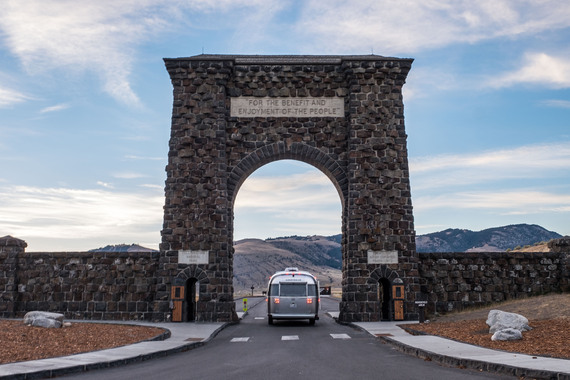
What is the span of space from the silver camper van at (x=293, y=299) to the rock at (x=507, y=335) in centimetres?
976

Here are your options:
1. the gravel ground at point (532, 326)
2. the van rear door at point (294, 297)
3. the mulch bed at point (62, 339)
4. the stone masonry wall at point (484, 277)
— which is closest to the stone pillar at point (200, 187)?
the van rear door at point (294, 297)

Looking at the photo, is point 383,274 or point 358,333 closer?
point 358,333

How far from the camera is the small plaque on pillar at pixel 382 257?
2369 cm

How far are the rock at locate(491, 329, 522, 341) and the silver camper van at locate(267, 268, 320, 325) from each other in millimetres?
9763

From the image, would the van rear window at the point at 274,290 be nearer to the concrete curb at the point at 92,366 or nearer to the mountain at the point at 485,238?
the concrete curb at the point at 92,366

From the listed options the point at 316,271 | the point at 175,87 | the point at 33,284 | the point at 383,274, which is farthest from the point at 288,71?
the point at 316,271

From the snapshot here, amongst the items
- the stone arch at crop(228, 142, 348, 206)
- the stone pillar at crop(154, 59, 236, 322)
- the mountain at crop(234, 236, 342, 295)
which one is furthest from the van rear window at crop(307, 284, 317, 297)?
the mountain at crop(234, 236, 342, 295)

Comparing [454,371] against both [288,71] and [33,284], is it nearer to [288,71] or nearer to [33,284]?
[288,71]

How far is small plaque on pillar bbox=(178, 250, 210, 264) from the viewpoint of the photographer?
2367 cm

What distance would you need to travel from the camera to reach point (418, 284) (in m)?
23.5

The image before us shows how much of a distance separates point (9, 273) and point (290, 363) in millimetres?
17525

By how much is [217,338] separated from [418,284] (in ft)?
31.2

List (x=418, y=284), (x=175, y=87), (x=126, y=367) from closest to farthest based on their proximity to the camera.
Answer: (x=126, y=367), (x=418, y=284), (x=175, y=87)

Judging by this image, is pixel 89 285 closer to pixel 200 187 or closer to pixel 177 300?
pixel 177 300
